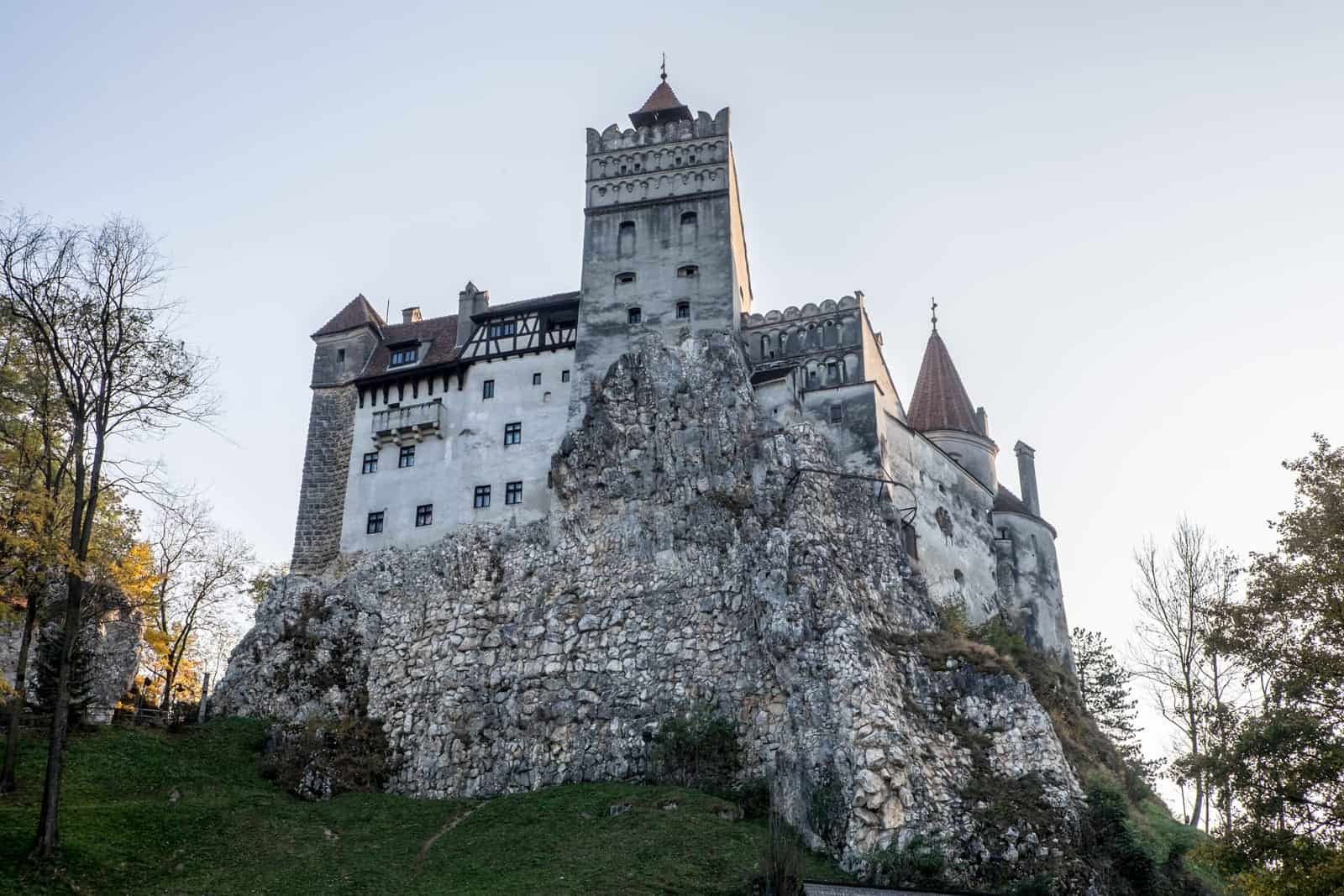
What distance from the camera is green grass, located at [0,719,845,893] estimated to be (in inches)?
1249

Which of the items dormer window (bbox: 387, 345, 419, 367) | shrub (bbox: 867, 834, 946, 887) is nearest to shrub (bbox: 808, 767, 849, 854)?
shrub (bbox: 867, 834, 946, 887)

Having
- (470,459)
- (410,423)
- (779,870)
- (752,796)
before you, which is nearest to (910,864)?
(779,870)

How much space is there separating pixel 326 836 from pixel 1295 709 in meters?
26.9

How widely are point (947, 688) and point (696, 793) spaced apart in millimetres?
9242

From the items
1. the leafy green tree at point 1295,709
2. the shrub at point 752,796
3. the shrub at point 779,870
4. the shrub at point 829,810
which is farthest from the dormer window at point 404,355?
the leafy green tree at point 1295,709

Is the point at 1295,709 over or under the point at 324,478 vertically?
under

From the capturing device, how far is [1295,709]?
25.1 metres

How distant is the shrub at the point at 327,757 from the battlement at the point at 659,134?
27561 millimetres

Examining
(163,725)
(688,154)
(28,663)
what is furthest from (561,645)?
(688,154)

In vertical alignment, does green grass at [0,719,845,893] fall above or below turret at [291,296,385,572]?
below

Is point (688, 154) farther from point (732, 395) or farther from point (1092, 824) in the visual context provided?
point (1092, 824)

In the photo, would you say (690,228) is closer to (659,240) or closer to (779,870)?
(659,240)

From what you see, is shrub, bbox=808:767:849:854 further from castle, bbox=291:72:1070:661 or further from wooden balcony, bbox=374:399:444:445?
wooden balcony, bbox=374:399:444:445

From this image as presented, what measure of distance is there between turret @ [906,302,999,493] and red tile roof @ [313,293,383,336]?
82.1 feet
